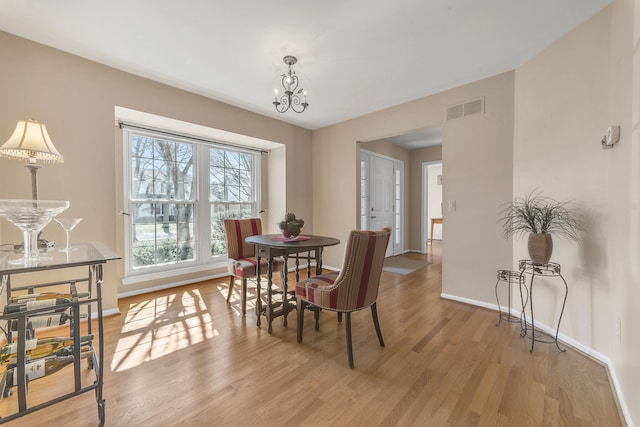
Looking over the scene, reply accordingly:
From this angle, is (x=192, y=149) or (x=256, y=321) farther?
(x=192, y=149)

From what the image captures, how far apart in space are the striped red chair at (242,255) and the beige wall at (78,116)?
1.12m

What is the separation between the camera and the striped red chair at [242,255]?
2695 millimetres

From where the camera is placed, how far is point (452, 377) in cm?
169

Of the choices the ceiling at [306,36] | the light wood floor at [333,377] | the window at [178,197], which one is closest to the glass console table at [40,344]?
the light wood floor at [333,377]

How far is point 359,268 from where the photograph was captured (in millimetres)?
1816

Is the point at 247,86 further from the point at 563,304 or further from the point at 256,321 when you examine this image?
the point at 563,304

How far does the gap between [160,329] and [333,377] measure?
165cm

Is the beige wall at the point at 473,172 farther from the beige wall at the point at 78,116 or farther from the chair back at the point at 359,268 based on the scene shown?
the beige wall at the point at 78,116

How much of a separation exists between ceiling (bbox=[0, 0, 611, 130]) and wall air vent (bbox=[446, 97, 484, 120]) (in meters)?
0.24

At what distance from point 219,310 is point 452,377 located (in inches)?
86.8

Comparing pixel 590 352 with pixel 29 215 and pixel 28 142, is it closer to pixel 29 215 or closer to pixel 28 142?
pixel 29 215

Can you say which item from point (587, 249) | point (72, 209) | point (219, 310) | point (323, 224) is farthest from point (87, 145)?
point (587, 249)

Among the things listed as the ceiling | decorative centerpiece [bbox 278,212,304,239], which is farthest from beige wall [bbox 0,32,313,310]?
decorative centerpiece [bbox 278,212,304,239]

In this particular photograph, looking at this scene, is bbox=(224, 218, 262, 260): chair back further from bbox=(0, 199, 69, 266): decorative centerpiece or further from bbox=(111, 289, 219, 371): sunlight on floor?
bbox=(0, 199, 69, 266): decorative centerpiece
